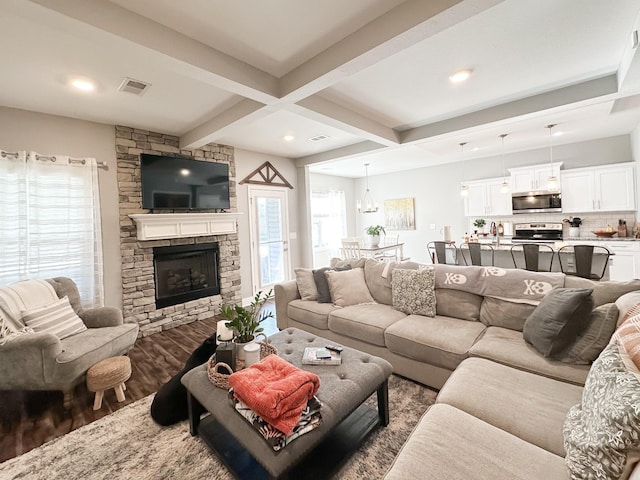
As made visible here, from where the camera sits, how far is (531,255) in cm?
366

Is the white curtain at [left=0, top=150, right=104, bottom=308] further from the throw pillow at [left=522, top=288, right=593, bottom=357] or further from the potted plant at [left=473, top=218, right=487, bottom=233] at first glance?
the potted plant at [left=473, top=218, right=487, bottom=233]

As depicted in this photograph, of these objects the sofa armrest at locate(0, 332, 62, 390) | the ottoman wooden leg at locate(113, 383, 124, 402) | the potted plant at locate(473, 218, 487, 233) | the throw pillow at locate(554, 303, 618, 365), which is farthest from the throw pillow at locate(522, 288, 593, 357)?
the potted plant at locate(473, 218, 487, 233)

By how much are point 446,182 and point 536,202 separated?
1.93 metres

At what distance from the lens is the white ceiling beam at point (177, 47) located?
1.65 meters

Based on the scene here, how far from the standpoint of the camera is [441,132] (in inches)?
156

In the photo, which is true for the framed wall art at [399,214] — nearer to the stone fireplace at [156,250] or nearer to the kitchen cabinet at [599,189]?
the kitchen cabinet at [599,189]

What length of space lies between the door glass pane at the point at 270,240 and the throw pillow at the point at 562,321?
14.2ft

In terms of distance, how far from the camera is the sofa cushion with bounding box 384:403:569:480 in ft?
3.43

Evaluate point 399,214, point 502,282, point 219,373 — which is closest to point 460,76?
point 502,282

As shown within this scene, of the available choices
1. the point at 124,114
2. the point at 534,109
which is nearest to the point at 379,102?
the point at 534,109

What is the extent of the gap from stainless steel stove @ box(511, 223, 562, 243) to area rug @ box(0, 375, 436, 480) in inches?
207

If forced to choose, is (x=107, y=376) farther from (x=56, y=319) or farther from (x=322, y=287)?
(x=322, y=287)

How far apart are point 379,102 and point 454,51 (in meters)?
1.09

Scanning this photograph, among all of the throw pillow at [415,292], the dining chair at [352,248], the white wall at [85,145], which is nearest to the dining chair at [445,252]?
the dining chair at [352,248]
